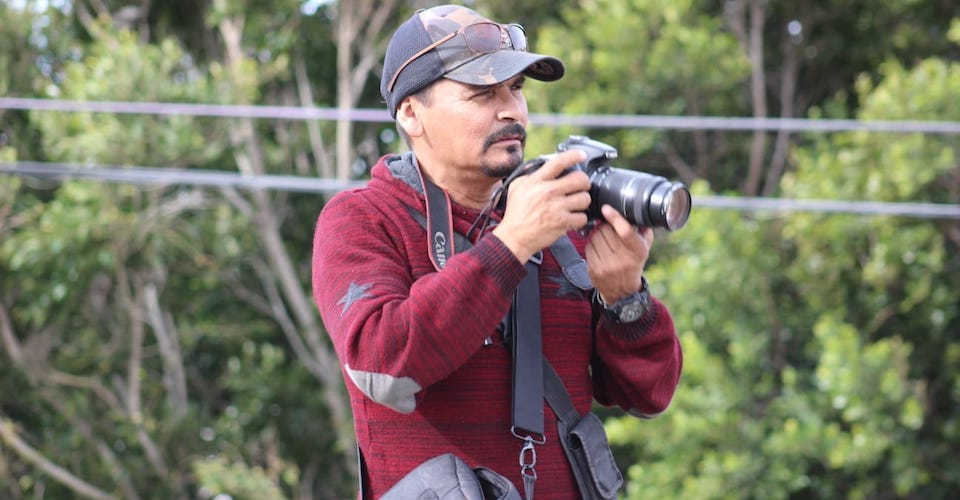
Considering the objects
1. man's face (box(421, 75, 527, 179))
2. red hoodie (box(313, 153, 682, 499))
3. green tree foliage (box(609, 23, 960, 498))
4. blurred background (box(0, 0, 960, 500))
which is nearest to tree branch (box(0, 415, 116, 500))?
blurred background (box(0, 0, 960, 500))

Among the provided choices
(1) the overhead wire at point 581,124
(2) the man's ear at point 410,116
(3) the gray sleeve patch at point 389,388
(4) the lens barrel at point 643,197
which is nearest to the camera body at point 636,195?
(4) the lens barrel at point 643,197

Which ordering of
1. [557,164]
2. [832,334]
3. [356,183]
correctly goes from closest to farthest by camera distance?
[557,164] < [832,334] < [356,183]

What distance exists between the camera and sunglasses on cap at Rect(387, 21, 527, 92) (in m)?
1.86

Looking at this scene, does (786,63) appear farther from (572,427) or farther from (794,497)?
(572,427)

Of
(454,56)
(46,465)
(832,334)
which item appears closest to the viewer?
(454,56)

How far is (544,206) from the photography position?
5.61ft

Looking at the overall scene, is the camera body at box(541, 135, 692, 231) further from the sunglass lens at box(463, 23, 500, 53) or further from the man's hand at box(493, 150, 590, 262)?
the sunglass lens at box(463, 23, 500, 53)

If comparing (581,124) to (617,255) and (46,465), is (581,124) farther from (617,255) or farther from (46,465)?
(617,255)

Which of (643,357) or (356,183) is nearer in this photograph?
(643,357)

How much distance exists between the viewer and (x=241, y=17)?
985 cm

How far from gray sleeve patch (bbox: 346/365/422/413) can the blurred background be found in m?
5.37

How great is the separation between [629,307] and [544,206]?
267mm

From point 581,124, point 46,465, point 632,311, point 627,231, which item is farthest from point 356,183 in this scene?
point 627,231

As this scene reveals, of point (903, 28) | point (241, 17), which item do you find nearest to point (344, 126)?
point (241, 17)
